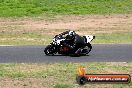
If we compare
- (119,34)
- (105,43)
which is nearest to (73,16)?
(119,34)

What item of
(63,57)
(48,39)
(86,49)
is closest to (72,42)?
(86,49)

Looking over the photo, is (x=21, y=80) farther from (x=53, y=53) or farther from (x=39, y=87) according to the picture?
(x=53, y=53)

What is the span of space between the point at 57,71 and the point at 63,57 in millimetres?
3631

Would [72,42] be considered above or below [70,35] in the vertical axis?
below

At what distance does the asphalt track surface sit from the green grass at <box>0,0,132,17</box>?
51.8ft

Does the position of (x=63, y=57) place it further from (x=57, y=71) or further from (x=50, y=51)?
(x=57, y=71)

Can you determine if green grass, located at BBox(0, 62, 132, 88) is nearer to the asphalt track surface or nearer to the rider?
the asphalt track surface

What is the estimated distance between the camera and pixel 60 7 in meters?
40.6

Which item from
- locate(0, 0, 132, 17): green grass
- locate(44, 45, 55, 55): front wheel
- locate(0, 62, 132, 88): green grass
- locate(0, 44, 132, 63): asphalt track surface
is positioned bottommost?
locate(0, 0, 132, 17): green grass

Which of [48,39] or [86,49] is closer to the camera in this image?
[86,49]

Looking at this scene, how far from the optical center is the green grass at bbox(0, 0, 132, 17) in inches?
1528

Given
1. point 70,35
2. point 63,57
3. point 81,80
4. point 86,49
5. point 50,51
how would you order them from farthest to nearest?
point 86,49
point 50,51
point 70,35
point 63,57
point 81,80

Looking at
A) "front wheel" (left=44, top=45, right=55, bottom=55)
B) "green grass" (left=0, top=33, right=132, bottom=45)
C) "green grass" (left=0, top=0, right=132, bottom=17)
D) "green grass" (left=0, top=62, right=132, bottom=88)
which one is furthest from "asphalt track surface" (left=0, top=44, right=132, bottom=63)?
"green grass" (left=0, top=0, right=132, bottom=17)

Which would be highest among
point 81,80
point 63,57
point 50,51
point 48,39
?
point 81,80
